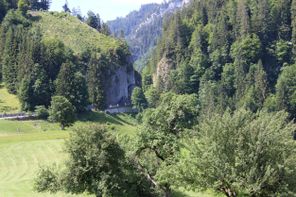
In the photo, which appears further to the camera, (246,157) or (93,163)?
(93,163)

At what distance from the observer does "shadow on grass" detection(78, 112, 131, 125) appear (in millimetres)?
135250

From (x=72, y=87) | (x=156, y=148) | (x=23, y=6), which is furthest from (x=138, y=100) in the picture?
(x=156, y=148)

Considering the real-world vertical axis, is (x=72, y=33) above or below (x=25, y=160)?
above

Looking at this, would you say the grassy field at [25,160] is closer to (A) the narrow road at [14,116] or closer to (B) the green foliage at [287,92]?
(A) the narrow road at [14,116]

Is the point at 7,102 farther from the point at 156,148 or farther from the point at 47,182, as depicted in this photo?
the point at 156,148

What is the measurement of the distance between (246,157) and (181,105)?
2186cm

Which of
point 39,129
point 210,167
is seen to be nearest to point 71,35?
point 39,129

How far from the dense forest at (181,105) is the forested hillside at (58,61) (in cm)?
37

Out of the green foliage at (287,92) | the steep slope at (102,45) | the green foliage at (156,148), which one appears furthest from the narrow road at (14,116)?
the green foliage at (156,148)

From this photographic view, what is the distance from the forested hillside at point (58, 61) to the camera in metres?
138

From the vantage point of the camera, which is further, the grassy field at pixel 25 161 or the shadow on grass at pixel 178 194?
the shadow on grass at pixel 178 194

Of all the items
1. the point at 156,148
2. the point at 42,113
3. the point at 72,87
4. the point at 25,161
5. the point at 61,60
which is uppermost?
the point at 61,60

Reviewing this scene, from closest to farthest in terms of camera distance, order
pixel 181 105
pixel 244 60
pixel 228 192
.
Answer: pixel 228 192 < pixel 181 105 < pixel 244 60

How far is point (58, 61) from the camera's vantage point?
490 feet
